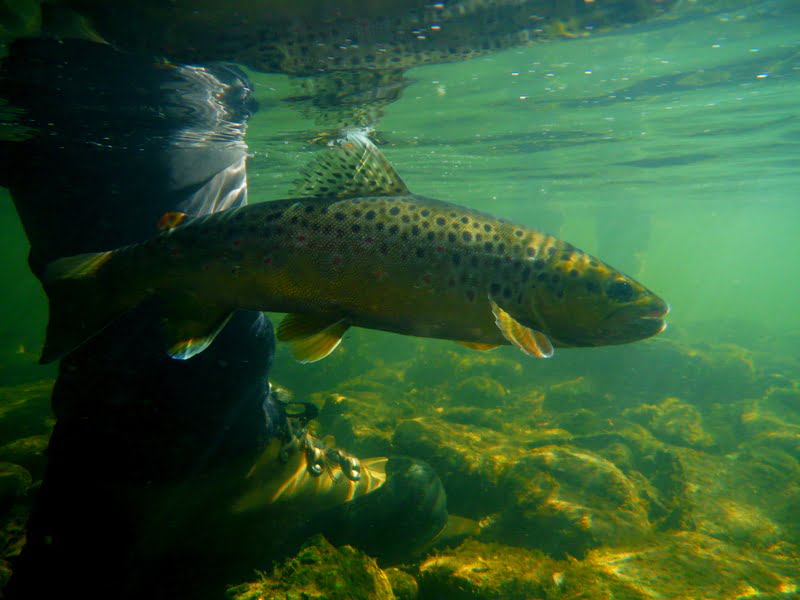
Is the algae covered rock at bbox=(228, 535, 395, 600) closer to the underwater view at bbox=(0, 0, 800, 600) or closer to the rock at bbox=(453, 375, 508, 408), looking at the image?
the underwater view at bbox=(0, 0, 800, 600)

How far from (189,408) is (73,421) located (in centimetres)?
102

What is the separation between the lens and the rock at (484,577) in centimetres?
492

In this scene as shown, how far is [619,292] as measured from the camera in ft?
9.80

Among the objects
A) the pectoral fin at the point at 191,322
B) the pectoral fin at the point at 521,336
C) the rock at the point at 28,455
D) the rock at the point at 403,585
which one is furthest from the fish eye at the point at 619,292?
the rock at the point at 28,455

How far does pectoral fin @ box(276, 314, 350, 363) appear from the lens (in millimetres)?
2749

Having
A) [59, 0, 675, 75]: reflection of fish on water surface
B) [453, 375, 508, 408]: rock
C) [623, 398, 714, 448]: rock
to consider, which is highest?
[59, 0, 675, 75]: reflection of fish on water surface

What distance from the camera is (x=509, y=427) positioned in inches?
517

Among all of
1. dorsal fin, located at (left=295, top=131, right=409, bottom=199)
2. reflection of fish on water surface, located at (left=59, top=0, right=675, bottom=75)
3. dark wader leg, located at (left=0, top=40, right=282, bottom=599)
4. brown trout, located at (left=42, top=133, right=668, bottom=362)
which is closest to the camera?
brown trout, located at (left=42, top=133, right=668, bottom=362)

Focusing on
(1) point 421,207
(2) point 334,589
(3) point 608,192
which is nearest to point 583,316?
(1) point 421,207

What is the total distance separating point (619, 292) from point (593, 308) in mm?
226

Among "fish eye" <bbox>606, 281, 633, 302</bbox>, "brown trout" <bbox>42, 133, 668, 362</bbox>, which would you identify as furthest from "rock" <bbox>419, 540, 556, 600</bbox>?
"fish eye" <bbox>606, 281, 633, 302</bbox>

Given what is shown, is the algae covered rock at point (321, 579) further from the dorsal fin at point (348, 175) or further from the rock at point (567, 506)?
the dorsal fin at point (348, 175)

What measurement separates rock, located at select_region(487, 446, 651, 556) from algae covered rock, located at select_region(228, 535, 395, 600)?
115 inches

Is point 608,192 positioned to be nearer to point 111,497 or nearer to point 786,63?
point 786,63
